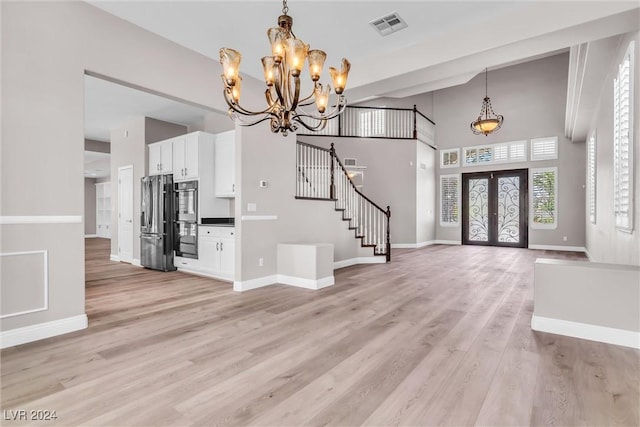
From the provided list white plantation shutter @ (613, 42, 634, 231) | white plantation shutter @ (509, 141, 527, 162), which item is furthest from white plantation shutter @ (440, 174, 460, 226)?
white plantation shutter @ (613, 42, 634, 231)

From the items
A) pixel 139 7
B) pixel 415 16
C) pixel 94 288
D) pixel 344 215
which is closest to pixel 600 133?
pixel 415 16

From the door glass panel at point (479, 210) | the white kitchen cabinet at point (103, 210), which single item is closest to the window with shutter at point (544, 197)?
the door glass panel at point (479, 210)

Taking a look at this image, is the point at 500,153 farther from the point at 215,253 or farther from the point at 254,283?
the point at 215,253

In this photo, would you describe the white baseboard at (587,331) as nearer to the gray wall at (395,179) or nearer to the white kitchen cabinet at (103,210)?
the gray wall at (395,179)

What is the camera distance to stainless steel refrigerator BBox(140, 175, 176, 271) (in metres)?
6.27

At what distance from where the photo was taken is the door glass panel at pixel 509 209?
9938 millimetres

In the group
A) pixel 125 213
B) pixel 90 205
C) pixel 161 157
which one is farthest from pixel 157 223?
pixel 90 205

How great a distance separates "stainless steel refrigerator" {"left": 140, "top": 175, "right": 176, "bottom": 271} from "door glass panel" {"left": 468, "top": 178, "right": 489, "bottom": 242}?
896 centimetres

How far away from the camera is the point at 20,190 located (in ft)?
9.18

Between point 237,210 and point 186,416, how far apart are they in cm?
319

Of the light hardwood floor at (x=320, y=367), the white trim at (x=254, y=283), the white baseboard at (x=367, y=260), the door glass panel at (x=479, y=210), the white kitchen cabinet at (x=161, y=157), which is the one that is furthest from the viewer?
the door glass panel at (x=479, y=210)

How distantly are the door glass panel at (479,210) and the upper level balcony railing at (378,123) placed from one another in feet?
8.10

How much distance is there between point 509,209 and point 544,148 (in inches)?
78.1

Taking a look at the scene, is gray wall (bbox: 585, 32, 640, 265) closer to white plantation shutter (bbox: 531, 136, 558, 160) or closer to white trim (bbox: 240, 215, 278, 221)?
white plantation shutter (bbox: 531, 136, 558, 160)
